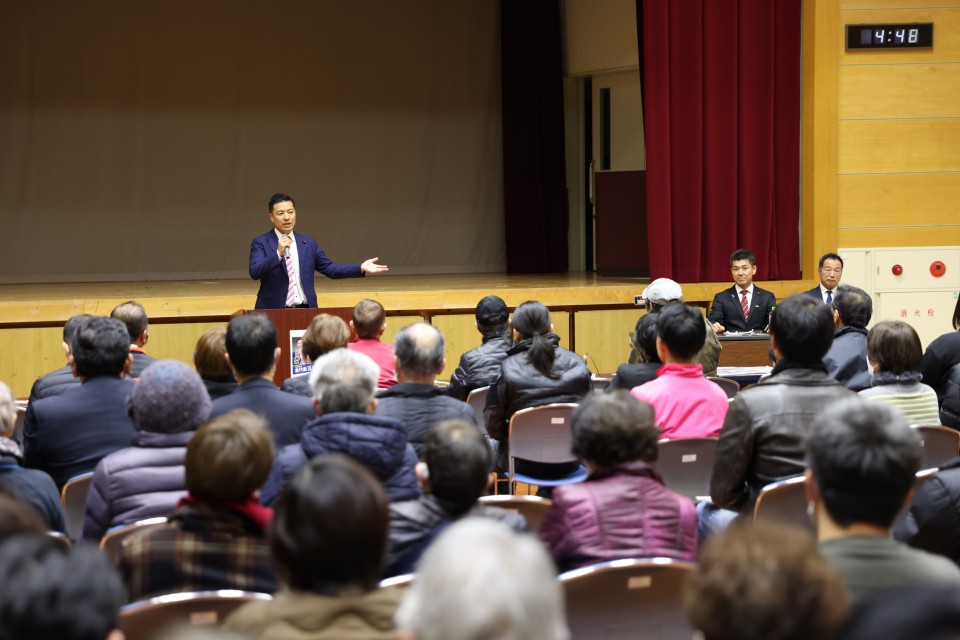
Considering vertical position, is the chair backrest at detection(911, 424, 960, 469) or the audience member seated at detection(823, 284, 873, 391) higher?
the audience member seated at detection(823, 284, 873, 391)

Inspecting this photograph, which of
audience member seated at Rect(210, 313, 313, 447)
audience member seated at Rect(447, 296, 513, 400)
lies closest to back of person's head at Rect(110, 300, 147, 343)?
audience member seated at Rect(210, 313, 313, 447)

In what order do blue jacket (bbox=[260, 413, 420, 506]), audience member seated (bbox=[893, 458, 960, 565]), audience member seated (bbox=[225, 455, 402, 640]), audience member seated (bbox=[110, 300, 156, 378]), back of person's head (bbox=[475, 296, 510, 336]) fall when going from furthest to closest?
back of person's head (bbox=[475, 296, 510, 336]) < audience member seated (bbox=[110, 300, 156, 378]) < blue jacket (bbox=[260, 413, 420, 506]) < audience member seated (bbox=[893, 458, 960, 565]) < audience member seated (bbox=[225, 455, 402, 640])

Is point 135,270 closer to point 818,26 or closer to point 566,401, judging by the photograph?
point 818,26

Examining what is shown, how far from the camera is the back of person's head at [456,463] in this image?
8.06ft

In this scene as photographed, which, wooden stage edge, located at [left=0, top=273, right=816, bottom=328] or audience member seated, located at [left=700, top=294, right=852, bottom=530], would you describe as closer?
audience member seated, located at [left=700, top=294, right=852, bottom=530]

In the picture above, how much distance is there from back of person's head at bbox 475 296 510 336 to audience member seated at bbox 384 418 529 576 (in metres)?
2.79

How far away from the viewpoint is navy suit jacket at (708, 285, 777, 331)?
7531mm

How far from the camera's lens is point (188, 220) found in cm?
1193

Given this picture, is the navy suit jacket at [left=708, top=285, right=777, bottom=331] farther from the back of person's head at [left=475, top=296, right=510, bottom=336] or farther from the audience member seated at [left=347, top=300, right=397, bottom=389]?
the audience member seated at [left=347, top=300, right=397, bottom=389]

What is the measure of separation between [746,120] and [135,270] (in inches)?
266

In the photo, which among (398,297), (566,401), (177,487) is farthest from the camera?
(398,297)

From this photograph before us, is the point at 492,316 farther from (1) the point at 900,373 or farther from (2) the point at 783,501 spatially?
(2) the point at 783,501

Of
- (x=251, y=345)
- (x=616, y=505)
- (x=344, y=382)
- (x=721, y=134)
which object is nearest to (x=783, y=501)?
(x=616, y=505)

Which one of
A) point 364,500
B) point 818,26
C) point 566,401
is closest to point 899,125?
point 818,26
